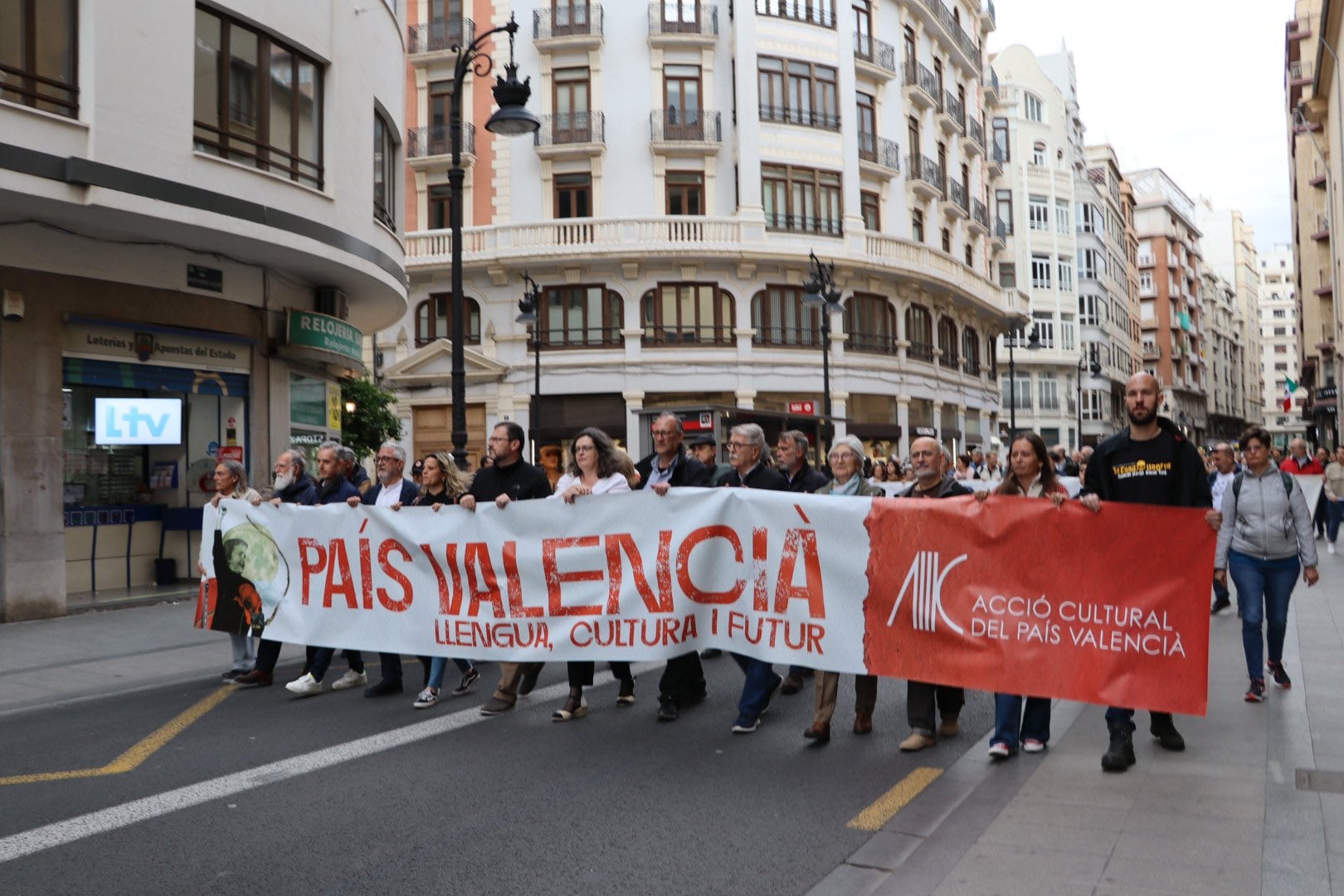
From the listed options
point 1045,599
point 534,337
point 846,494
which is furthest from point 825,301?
point 1045,599

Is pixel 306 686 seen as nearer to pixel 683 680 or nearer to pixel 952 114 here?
pixel 683 680

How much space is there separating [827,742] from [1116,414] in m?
76.7

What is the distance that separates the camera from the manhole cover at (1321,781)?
541 cm

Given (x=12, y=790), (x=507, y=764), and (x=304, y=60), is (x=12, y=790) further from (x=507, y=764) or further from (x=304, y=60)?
(x=304, y=60)

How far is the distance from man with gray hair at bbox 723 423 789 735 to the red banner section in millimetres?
972

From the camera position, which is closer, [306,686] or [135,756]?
[135,756]

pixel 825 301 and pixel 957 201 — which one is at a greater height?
pixel 957 201

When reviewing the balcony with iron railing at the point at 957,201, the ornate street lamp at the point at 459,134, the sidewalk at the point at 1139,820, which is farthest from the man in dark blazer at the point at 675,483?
the balcony with iron railing at the point at 957,201

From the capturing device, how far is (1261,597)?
7.86 metres

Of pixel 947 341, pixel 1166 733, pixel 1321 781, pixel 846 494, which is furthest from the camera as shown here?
pixel 947 341

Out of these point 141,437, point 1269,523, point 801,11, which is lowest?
point 1269,523

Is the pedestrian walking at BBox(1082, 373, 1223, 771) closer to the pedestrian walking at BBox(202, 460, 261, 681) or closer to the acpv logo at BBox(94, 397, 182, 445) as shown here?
the pedestrian walking at BBox(202, 460, 261, 681)

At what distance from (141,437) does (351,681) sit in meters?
7.57

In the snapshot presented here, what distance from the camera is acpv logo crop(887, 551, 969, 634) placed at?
20.5 feet
